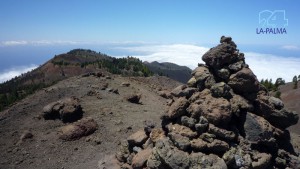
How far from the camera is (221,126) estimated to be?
18.2m

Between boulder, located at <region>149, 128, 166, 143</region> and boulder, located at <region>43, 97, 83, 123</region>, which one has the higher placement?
boulder, located at <region>149, 128, 166, 143</region>

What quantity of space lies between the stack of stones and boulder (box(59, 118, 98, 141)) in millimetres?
7416

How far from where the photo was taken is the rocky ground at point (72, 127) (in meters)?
24.5

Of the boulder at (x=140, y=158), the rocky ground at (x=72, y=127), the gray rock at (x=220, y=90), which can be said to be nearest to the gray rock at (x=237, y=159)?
the gray rock at (x=220, y=90)

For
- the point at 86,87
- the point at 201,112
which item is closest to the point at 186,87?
the point at 201,112

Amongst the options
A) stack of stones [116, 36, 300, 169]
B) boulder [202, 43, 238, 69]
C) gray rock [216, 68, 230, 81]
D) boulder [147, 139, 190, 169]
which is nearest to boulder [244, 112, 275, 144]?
stack of stones [116, 36, 300, 169]

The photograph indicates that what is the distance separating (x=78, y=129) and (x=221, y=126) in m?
13.9

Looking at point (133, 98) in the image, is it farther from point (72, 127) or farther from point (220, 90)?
Answer: point (220, 90)

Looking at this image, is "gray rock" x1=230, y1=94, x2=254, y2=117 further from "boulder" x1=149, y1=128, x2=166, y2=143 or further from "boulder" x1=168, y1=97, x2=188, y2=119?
"boulder" x1=149, y1=128, x2=166, y2=143

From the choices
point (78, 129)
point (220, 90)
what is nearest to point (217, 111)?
point (220, 90)

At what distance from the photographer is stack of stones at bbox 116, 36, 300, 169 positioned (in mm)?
17141

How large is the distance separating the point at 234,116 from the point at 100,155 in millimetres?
10858

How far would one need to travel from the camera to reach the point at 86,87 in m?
39.7

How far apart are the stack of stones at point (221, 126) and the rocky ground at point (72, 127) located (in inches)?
188
